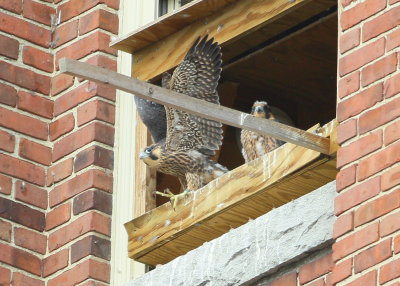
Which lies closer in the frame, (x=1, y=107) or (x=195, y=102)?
(x=195, y=102)

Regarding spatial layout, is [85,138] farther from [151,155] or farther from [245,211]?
[245,211]

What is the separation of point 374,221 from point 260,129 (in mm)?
621

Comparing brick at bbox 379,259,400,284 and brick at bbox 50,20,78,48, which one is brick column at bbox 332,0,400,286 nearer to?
brick at bbox 379,259,400,284

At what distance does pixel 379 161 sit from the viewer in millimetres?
8391

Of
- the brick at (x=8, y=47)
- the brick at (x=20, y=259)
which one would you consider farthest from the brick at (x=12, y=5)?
the brick at (x=20, y=259)

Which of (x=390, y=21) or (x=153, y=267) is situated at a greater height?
(x=390, y=21)

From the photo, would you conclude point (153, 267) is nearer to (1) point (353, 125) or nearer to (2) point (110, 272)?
(2) point (110, 272)

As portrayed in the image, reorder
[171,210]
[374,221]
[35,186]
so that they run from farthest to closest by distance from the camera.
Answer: [35,186], [171,210], [374,221]

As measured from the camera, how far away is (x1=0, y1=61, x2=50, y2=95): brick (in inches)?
409

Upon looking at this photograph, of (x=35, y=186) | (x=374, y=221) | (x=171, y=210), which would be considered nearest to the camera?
(x=374, y=221)

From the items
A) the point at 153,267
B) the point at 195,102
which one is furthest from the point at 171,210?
the point at 195,102

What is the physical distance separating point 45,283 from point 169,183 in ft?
3.88

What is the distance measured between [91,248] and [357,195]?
1.86m

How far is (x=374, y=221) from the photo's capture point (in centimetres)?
830
